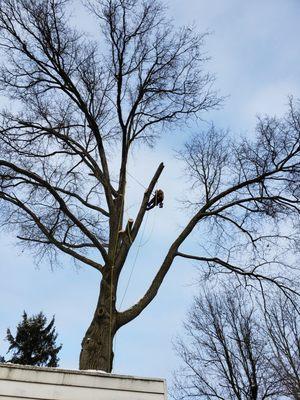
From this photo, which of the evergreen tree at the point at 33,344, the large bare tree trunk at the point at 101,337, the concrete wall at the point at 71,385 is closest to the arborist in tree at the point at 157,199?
the large bare tree trunk at the point at 101,337

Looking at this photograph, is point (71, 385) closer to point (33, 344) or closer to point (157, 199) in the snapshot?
point (157, 199)

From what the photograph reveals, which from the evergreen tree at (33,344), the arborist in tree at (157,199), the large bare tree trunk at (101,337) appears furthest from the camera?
the evergreen tree at (33,344)

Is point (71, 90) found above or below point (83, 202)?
above

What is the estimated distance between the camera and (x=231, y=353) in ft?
52.9

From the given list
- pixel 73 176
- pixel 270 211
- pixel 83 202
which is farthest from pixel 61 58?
pixel 270 211

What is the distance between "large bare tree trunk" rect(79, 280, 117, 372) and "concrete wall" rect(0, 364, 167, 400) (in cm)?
194

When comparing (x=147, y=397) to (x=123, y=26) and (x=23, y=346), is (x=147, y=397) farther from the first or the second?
(x=23, y=346)

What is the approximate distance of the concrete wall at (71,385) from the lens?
3303 millimetres

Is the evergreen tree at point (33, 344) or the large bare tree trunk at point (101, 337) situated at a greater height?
the evergreen tree at point (33, 344)

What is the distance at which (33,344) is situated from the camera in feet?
67.9

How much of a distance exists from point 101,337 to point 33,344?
1711 cm

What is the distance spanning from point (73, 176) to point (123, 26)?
140 inches

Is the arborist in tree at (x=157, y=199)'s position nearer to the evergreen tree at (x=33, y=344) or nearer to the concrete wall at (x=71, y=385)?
the concrete wall at (x=71, y=385)

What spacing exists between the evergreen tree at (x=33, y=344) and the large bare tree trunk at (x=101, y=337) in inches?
630
